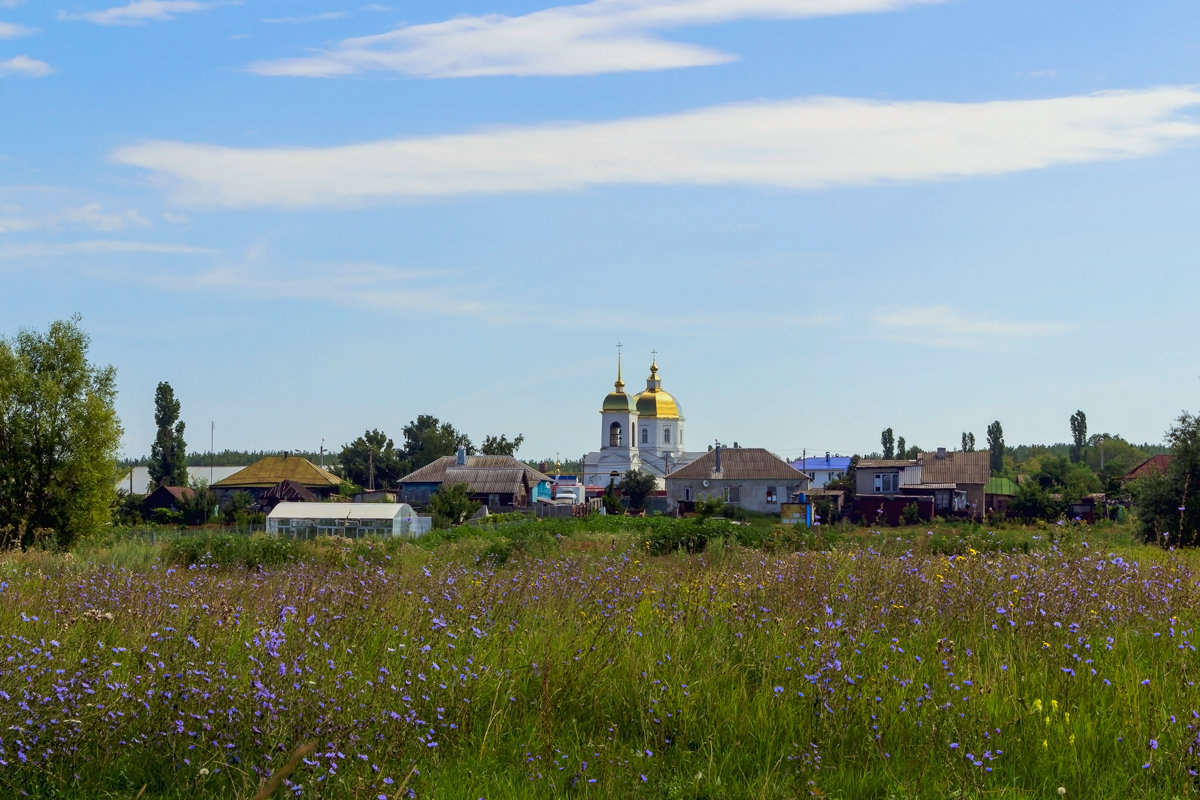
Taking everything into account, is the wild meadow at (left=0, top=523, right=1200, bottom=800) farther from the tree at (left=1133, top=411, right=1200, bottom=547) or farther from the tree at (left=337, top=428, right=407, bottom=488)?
the tree at (left=337, top=428, right=407, bottom=488)

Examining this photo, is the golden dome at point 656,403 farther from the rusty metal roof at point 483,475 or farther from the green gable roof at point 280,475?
the green gable roof at point 280,475

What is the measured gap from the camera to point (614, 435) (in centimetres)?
9900

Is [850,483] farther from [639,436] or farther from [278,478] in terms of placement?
[278,478]

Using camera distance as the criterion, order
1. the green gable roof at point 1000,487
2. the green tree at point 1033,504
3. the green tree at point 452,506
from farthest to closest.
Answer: the green gable roof at point 1000,487 → the green tree at point 1033,504 → the green tree at point 452,506

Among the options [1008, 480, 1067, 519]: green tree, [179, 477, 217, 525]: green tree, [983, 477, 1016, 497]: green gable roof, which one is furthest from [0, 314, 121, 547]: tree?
[983, 477, 1016, 497]: green gable roof

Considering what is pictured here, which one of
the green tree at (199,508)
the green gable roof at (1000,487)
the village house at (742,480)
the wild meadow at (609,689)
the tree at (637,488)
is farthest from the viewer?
the village house at (742,480)

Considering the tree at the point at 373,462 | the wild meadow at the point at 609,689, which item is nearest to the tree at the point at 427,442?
the tree at the point at 373,462

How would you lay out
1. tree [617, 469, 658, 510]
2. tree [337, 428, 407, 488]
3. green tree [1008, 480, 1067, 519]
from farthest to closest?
tree [337, 428, 407, 488]
tree [617, 469, 658, 510]
green tree [1008, 480, 1067, 519]

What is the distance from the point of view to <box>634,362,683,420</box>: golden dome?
10156 cm

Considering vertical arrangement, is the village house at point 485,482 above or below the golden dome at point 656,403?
below

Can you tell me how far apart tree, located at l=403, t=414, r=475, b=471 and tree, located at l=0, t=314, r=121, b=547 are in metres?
65.1

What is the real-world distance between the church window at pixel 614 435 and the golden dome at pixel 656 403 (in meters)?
3.30

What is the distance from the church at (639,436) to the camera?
97312 millimetres

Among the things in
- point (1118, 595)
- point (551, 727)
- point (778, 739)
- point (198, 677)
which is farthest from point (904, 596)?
point (198, 677)
